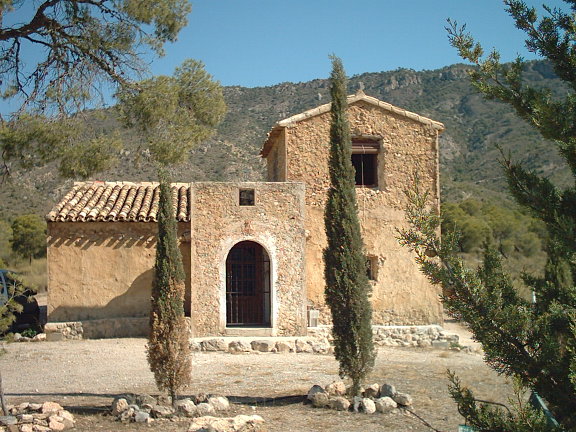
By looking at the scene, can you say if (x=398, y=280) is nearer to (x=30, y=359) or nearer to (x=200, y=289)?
(x=200, y=289)

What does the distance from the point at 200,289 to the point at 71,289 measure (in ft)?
11.4

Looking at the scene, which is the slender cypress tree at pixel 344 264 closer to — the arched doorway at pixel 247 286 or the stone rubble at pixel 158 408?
the stone rubble at pixel 158 408

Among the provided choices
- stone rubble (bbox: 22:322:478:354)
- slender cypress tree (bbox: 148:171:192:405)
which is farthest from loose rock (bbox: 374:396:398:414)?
stone rubble (bbox: 22:322:478:354)

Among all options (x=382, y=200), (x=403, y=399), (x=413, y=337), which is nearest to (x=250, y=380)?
(x=403, y=399)

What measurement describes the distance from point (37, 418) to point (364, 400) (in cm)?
448

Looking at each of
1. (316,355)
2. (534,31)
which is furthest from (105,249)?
(534,31)

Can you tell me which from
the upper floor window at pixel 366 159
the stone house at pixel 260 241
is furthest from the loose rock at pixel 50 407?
the upper floor window at pixel 366 159

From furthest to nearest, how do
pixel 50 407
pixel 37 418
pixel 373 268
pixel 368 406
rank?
pixel 373 268 < pixel 368 406 < pixel 50 407 < pixel 37 418

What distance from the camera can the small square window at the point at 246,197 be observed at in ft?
52.1

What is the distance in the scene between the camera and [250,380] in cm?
1117

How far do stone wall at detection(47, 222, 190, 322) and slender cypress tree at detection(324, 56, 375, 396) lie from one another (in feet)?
22.4

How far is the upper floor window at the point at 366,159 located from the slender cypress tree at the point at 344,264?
6.44 metres

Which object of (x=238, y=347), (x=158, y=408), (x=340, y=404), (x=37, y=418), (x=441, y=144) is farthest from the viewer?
(x=441, y=144)

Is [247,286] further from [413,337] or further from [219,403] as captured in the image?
[219,403]
